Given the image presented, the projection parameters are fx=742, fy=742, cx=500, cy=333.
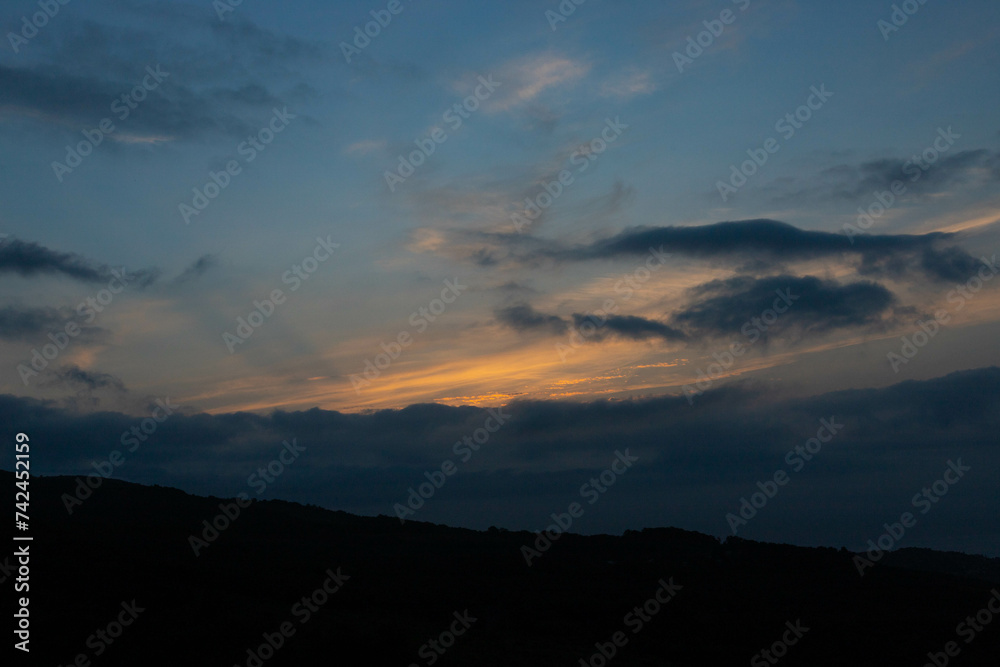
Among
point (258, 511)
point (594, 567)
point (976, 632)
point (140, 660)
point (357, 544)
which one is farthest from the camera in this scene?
point (258, 511)

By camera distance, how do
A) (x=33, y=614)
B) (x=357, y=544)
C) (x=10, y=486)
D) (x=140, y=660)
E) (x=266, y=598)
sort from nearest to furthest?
(x=140, y=660)
(x=33, y=614)
(x=266, y=598)
(x=357, y=544)
(x=10, y=486)

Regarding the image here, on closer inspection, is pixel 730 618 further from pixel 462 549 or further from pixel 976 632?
pixel 462 549

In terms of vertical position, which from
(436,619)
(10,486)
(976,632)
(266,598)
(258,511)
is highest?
(10,486)

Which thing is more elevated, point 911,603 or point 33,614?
point 33,614

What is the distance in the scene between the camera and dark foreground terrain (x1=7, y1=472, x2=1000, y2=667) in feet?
100

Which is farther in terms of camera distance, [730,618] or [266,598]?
[730,618]

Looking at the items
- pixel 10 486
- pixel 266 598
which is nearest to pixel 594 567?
pixel 266 598

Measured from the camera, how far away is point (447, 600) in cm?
4634

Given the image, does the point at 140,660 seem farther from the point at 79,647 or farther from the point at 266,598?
the point at 266,598

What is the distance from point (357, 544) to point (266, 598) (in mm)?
29508

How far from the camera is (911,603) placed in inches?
2079

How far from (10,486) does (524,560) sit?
169 feet

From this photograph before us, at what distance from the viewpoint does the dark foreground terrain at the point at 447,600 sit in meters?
30.6

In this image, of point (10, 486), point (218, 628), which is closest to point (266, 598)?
point (218, 628)
